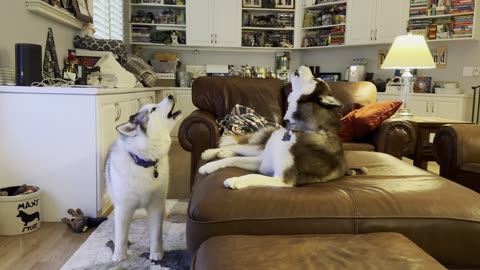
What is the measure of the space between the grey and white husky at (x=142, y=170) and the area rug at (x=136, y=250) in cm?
6

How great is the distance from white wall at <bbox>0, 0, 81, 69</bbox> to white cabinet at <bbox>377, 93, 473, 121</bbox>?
401cm

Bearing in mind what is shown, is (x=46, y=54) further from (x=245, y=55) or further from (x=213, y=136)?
(x=245, y=55)

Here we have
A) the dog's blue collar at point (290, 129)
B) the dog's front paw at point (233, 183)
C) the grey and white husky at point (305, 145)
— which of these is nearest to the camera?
the dog's front paw at point (233, 183)

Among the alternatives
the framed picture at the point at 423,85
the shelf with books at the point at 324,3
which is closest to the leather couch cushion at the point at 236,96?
the framed picture at the point at 423,85

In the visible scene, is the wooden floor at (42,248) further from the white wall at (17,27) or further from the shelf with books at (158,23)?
the shelf with books at (158,23)

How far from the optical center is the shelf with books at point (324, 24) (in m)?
5.38

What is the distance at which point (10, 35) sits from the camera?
8.39 ft

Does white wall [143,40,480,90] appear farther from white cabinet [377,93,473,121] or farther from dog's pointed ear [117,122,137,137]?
dog's pointed ear [117,122,137,137]

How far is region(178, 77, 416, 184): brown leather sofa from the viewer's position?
2.54 m

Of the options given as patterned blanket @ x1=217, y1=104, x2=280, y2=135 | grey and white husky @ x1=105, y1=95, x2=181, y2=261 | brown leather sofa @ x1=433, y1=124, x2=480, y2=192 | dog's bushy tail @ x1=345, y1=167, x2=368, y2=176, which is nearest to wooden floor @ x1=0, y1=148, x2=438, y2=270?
grey and white husky @ x1=105, y1=95, x2=181, y2=261

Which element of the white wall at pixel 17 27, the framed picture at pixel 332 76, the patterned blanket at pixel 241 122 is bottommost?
the patterned blanket at pixel 241 122

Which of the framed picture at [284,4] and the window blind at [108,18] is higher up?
the framed picture at [284,4]

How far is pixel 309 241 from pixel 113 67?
2.92 m

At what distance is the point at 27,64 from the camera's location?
93.4 inches
